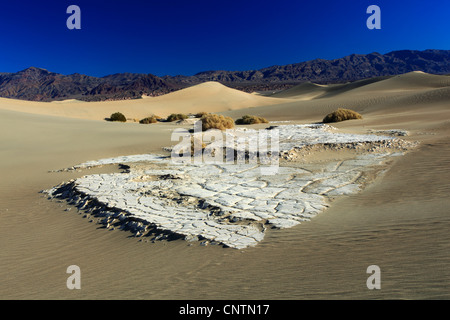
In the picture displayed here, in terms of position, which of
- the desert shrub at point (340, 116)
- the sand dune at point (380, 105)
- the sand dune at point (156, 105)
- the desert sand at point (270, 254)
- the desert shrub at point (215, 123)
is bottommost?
the desert sand at point (270, 254)

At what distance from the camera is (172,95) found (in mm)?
61469

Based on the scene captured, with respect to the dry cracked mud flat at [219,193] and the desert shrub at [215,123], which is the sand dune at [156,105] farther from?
the dry cracked mud flat at [219,193]

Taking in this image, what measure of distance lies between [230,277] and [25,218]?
4.69m

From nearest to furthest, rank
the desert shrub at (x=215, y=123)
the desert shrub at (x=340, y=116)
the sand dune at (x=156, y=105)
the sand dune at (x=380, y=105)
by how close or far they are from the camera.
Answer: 1. the desert shrub at (x=215, y=123)
2. the desert shrub at (x=340, y=116)
3. the sand dune at (x=380, y=105)
4. the sand dune at (x=156, y=105)

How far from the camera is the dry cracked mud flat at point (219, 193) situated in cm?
497

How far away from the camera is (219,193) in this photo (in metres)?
6.62

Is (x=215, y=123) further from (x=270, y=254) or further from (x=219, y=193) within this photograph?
(x=270, y=254)

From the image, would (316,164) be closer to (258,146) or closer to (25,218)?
(258,146)

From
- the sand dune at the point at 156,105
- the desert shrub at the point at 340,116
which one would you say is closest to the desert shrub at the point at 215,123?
the desert shrub at the point at 340,116

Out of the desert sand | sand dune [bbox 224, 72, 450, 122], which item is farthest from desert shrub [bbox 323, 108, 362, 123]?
the desert sand

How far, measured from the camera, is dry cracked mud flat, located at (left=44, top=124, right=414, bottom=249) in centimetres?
497

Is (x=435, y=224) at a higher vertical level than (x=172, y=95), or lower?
lower

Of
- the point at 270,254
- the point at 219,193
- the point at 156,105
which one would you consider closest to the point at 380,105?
Result: the point at 219,193
